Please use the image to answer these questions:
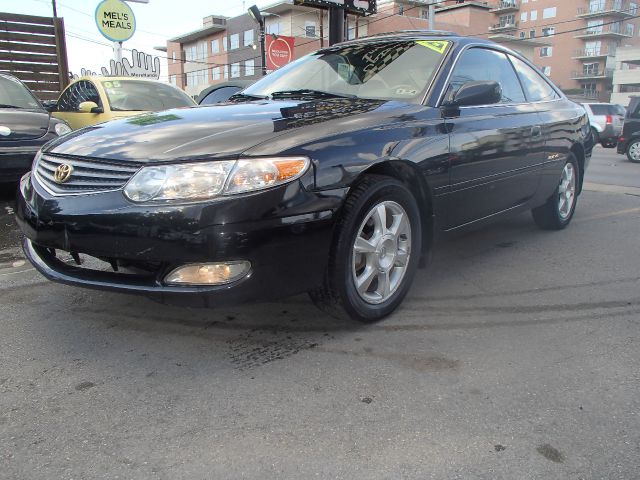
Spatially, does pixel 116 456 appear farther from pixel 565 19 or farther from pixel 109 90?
pixel 565 19

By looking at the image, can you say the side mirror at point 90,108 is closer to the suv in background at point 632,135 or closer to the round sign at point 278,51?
the suv in background at point 632,135

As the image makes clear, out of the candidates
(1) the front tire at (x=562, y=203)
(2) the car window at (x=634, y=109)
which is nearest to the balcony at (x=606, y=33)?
(2) the car window at (x=634, y=109)

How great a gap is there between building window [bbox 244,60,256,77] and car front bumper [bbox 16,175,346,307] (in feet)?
154

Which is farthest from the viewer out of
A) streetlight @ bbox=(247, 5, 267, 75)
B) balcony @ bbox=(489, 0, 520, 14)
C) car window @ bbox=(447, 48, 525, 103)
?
balcony @ bbox=(489, 0, 520, 14)

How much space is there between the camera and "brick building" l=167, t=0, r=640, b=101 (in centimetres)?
4394

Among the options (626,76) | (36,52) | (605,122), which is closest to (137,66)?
(36,52)

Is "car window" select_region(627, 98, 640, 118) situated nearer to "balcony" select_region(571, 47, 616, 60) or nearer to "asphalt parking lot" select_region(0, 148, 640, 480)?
"asphalt parking lot" select_region(0, 148, 640, 480)

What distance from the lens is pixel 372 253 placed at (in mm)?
2955

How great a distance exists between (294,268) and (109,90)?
20.2 ft

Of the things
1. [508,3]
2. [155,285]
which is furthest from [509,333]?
[508,3]

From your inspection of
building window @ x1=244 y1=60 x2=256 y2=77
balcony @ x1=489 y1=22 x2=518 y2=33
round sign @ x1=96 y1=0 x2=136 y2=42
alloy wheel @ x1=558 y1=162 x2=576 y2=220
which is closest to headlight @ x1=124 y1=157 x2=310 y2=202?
alloy wheel @ x1=558 y1=162 x2=576 y2=220

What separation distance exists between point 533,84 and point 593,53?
79.7 m

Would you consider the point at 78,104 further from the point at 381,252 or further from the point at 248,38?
the point at 248,38

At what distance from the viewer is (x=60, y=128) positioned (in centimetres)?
593
